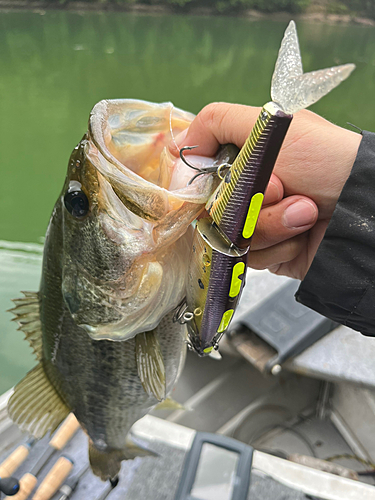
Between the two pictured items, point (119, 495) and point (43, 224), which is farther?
point (43, 224)

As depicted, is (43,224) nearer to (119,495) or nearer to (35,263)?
(35,263)

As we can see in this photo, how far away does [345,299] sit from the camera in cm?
106

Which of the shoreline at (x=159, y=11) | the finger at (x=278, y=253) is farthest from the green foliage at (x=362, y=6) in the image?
the finger at (x=278, y=253)

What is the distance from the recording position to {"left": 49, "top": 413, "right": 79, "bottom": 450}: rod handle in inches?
76.2

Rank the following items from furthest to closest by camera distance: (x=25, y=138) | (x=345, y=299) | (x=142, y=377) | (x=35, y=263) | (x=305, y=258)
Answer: (x=25, y=138) → (x=35, y=263) → (x=305, y=258) → (x=142, y=377) → (x=345, y=299)

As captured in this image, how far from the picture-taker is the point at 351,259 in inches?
39.6

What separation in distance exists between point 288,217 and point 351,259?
20 centimetres

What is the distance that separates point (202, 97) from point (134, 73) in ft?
13.5

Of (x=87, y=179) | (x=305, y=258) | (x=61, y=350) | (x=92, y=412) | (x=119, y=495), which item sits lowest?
(x=119, y=495)

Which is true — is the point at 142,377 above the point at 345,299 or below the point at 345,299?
below

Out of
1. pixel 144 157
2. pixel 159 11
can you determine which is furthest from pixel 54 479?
pixel 159 11

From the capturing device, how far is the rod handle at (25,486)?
1.70m

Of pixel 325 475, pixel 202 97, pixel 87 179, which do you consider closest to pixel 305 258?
pixel 87 179

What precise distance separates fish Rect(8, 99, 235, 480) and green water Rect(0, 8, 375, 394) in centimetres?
74
